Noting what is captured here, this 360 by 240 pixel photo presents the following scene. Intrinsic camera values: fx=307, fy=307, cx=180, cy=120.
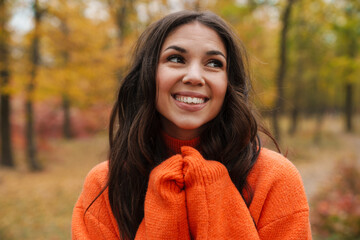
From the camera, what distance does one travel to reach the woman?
56.5 inches

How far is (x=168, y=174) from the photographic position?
142 centimetres

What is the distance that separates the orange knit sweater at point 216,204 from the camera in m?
1.41

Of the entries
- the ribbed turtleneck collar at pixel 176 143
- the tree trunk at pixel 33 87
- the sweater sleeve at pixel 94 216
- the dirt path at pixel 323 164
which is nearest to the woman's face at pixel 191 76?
the ribbed turtleneck collar at pixel 176 143

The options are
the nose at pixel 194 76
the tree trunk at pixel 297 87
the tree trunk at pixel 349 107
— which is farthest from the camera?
the tree trunk at pixel 349 107

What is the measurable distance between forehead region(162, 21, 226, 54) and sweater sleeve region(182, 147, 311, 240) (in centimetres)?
59

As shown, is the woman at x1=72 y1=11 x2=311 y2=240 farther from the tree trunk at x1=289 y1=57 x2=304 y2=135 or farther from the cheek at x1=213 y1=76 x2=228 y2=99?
the tree trunk at x1=289 y1=57 x2=304 y2=135

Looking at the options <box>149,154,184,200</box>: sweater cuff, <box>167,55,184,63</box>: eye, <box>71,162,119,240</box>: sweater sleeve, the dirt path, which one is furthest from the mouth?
the dirt path

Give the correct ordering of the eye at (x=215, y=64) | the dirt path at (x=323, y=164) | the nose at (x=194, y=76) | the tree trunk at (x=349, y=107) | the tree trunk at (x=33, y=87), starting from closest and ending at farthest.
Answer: the nose at (x=194, y=76)
the eye at (x=215, y=64)
the dirt path at (x=323, y=164)
the tree trunk at (x=33, y=87)
the tree trunk at (x=349, y=107)

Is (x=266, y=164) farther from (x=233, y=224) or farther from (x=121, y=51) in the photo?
(x=121, y=51)

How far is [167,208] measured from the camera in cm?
142

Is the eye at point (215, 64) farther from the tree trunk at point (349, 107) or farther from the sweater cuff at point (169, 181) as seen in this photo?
the tree trunk at point (349, 107)

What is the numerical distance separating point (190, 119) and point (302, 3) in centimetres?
1095

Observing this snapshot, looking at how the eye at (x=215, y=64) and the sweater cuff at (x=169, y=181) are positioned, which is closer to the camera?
the sweater cuff at (x=169, y=181)

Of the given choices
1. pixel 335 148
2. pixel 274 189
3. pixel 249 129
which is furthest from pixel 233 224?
pixel 335 148
